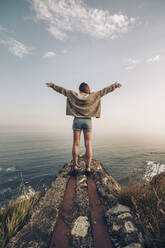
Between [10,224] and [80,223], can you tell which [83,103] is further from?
[10,224]

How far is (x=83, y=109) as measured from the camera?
175 inches

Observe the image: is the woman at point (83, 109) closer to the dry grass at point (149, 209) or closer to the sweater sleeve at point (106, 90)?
the sweater sleeve at point (106, 90)

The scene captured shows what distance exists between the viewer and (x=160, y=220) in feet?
7.66

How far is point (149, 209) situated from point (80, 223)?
1.51m

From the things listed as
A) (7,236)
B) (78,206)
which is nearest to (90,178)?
(78,206)

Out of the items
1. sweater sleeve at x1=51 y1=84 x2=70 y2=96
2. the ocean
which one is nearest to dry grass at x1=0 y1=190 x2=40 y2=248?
the ocean

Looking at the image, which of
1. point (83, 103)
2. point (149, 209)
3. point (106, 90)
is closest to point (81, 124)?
point (83, 103)

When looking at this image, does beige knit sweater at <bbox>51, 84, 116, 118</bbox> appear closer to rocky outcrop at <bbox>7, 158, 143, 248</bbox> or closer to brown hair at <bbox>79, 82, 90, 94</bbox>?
brown hair at <bbox>79, 82, 90, 94</bbox>

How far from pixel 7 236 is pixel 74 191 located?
1.79 meters

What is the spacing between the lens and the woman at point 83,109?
14.5 feet

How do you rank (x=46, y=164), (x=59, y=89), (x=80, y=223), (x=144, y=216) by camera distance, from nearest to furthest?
(x=144, y=216), (x=80, y=223), (x=59, y=89), (x=46, y=164)

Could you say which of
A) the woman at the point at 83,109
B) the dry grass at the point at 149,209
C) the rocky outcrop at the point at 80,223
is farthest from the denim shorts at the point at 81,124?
the dry grass at the point at 149,209

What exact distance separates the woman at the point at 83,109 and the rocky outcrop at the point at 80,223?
1.18m

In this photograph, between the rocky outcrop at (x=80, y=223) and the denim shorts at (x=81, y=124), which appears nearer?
the rocky outcrop at (x=80, y=223)
